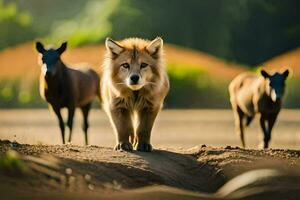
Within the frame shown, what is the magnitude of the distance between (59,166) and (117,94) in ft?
9.28

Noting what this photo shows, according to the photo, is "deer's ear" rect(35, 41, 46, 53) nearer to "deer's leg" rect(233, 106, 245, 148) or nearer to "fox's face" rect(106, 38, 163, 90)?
"fox's face" rect(106, 38, 163, 90)

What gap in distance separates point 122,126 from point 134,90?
0.50m

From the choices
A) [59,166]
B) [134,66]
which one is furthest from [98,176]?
[134,66]

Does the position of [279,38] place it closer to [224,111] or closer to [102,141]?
[224,111]

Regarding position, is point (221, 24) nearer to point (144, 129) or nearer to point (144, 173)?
point (144, 129)

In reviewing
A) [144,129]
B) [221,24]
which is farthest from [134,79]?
[221,24]

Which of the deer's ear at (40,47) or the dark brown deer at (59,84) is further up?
the deer's ear at (40,47)

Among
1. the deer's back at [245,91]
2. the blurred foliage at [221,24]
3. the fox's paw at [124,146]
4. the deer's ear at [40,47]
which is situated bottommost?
the fox's paw at [124,146]

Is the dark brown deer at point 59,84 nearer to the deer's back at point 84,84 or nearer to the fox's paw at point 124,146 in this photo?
the deer's back at point 84,84

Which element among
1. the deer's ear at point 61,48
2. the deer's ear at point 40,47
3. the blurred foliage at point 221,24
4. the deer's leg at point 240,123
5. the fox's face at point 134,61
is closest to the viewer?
the fox's face at point 134,61

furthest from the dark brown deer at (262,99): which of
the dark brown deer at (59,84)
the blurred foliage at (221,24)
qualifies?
the blurred foliage at (221,24)

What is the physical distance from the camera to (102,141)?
18.8 m

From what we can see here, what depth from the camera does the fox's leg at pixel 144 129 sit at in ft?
37.7

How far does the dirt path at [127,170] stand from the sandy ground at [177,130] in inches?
78.3
